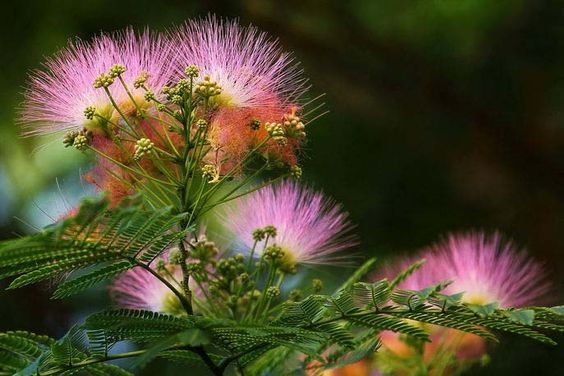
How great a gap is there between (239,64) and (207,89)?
Answer: 14 cm

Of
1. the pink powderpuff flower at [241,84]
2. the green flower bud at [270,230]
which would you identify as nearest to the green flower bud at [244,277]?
the green flower bud at [270,230]

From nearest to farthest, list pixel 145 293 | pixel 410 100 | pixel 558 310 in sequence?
pixel 558 310
pixel 145 293
pixel 410 100

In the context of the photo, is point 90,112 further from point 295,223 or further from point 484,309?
point 484,309

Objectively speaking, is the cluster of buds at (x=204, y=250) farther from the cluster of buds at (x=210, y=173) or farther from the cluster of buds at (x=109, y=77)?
the cluster of buds at (x=109, y=77)

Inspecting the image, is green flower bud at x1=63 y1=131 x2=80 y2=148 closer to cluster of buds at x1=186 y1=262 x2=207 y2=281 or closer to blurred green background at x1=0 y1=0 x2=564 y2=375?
cluster of buds at x1=186 y1=262 x2=207 y2=281

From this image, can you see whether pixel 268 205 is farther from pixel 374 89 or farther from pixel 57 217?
pixel 374 89

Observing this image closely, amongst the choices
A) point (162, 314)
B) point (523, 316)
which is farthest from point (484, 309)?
point (162, 314)

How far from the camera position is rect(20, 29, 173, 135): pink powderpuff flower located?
2.14 metres

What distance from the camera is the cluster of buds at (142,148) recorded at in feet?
6.57

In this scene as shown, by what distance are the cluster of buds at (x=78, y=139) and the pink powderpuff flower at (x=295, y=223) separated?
46cm

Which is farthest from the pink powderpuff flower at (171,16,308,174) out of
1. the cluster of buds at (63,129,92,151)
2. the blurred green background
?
the blurred green background

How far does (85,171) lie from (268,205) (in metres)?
0.42

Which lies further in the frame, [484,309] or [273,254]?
[273,254]

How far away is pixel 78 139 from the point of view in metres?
2.10
